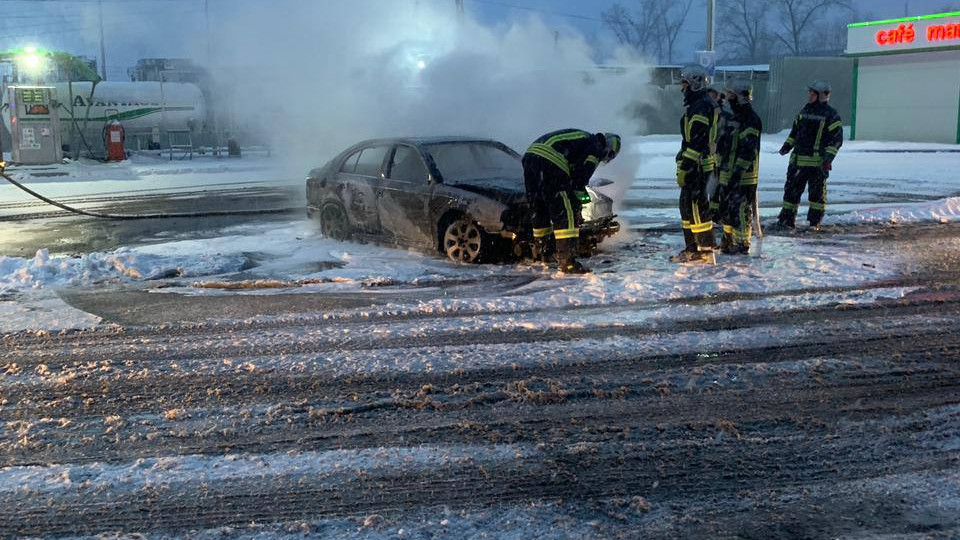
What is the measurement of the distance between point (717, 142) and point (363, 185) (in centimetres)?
410

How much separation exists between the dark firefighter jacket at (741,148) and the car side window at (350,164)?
4.36 m

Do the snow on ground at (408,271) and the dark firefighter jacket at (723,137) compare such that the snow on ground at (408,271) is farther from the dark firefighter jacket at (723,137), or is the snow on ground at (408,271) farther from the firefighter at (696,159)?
the dark firefighter jacket at (723,137)

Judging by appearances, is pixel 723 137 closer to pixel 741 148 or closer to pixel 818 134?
pixel 741 148

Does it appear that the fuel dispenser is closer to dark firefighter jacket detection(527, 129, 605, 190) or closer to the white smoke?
the white smoke

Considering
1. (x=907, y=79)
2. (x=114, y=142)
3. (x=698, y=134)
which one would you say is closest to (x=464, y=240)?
(x=698, y=134)

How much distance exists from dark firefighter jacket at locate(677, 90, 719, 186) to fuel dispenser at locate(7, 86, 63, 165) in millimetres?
24607

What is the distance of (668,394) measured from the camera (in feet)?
15.9

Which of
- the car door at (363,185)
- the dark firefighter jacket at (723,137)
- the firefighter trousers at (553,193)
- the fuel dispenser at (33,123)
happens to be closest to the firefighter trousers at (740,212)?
the dark firefighter jacket at (723,137)

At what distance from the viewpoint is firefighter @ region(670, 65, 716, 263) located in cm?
859

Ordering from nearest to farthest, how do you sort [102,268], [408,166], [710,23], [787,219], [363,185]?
[102,268], [408,166], [363,185], [787,219], [710,23]

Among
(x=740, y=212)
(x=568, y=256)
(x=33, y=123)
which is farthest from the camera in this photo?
(x=33, y=123)

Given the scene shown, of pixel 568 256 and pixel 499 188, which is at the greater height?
pixel 499 188

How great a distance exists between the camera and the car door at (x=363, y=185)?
1014 cm

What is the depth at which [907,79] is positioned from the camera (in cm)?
3588
